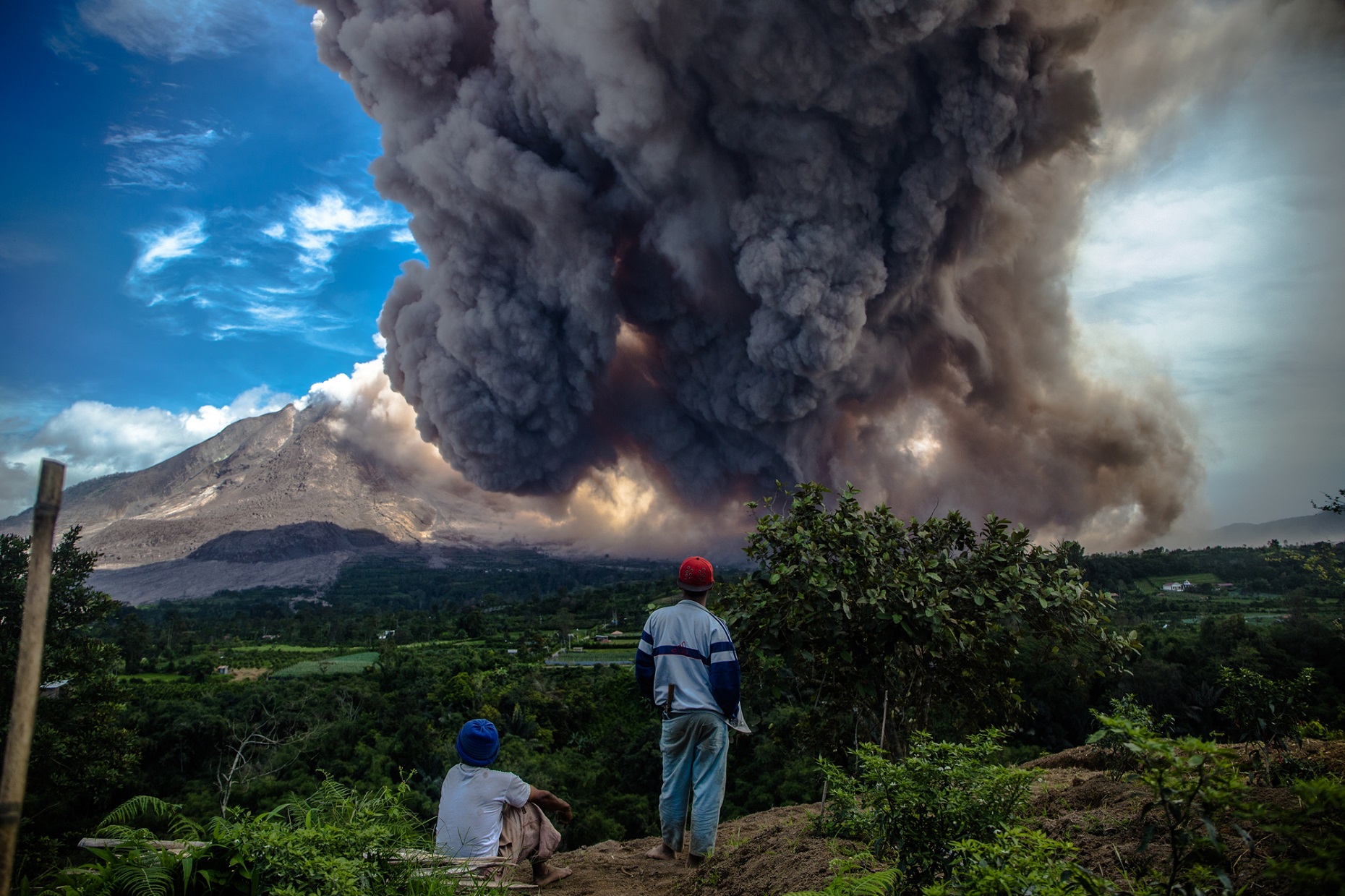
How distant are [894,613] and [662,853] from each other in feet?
6.42

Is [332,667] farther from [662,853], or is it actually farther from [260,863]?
[260,863]

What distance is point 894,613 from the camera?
14.0ft

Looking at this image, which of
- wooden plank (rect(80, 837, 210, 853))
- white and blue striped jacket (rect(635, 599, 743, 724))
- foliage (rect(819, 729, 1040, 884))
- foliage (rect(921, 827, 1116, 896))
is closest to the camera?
foliage (rect(921, 827, 1116, 896))

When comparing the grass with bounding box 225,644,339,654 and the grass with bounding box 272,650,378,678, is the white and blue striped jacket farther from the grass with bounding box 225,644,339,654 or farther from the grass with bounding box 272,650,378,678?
the grass with bounding box 225,644,339,654

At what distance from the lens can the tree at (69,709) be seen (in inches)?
546

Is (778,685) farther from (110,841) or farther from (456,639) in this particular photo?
(456,639)

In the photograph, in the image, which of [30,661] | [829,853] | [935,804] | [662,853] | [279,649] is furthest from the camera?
[279,649]

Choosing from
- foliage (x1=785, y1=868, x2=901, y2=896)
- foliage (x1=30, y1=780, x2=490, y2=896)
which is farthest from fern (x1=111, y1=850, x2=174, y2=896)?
foliage (x1=785, y1=868, x2=901, y2=896)

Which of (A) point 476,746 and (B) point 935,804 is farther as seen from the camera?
(A) point 476,746

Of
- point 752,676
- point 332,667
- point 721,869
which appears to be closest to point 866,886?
point 721,869

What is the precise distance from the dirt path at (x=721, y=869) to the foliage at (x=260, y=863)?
117cm

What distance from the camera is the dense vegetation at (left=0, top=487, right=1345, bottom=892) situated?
459 centimetres

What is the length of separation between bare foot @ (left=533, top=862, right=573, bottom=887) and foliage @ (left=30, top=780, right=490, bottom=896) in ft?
3.41

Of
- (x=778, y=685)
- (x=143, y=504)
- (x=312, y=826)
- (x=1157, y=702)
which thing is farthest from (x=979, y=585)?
(x=143, y=504)
